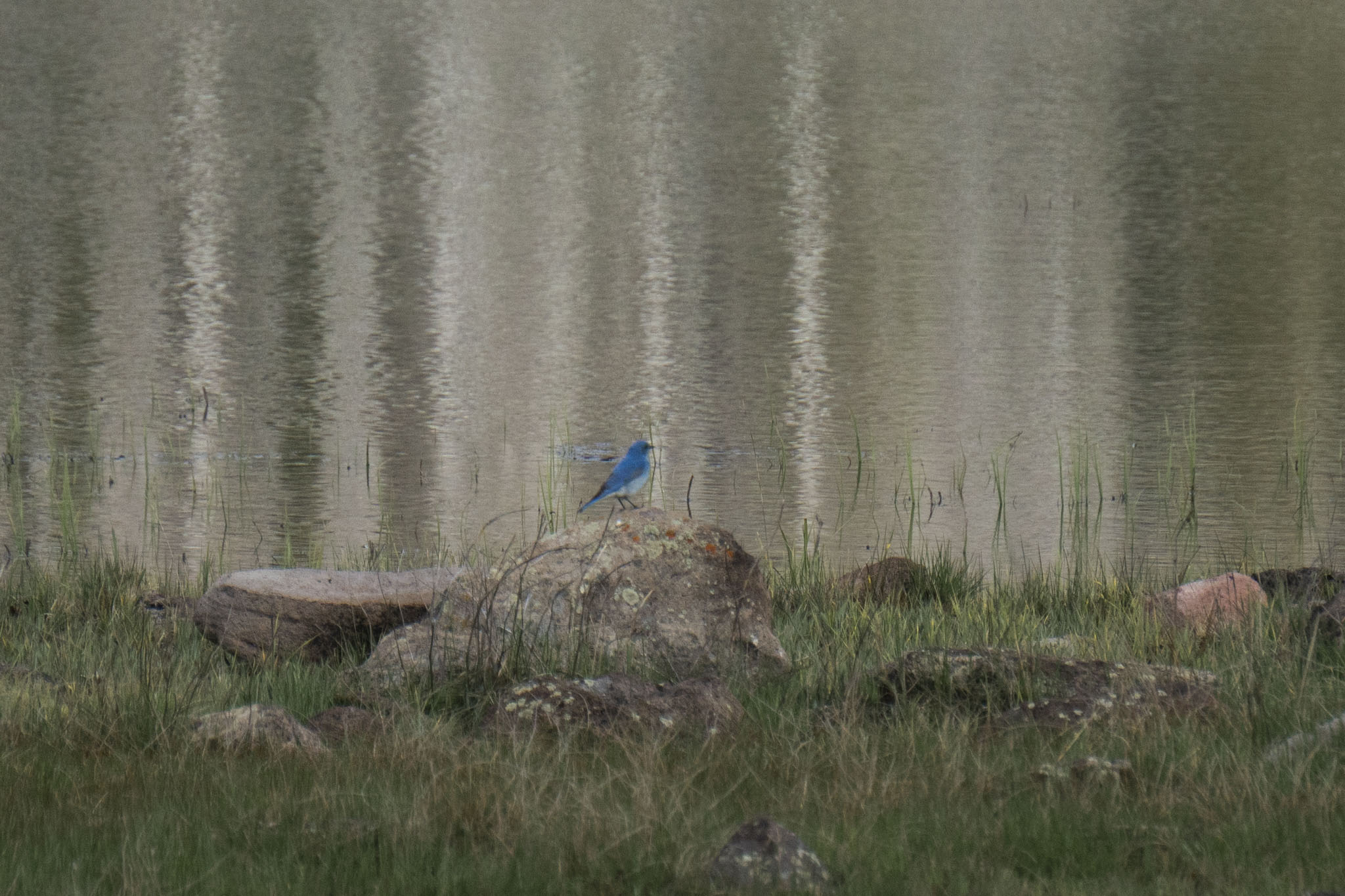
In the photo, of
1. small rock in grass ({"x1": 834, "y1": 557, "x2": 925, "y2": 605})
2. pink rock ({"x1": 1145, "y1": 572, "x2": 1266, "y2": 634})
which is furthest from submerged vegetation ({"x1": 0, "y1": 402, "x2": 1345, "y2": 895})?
small rock in grass ({"x1": 834, "y1": 557, "x2": 925, "y2": 605})

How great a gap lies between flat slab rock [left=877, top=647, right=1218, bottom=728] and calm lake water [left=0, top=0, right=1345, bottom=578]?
3.86m

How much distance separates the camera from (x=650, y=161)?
36594 mm

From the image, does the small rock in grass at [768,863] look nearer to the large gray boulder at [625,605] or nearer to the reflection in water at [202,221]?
the large gray boulder at [625,605]

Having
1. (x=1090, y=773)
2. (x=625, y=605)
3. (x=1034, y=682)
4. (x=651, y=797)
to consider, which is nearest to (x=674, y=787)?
(x=651, y=797)

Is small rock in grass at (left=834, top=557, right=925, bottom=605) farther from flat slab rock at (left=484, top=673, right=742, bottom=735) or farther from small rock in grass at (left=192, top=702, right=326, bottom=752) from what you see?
small rock in grass at (left=192, top=702, right=326, bottom=752)

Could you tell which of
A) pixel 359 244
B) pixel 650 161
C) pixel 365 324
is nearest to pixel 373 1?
pixel 650 161

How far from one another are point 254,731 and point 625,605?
1.82 m

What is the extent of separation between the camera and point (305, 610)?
7.58 m

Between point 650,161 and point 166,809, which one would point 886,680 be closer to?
point 166,809

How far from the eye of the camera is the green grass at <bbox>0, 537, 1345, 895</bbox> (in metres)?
4.30

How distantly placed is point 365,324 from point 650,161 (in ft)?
58.4

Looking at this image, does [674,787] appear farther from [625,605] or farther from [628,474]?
[628,474]

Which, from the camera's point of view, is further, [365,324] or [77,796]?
[365,324]

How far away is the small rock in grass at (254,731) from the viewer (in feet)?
17.7
